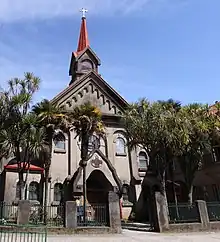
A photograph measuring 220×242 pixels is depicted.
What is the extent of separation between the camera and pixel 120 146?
3064 cm

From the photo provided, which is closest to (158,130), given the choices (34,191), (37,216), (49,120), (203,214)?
(203,214)

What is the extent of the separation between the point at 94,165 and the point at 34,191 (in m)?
5.77

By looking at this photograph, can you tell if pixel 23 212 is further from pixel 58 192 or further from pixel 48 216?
pixel 58 192

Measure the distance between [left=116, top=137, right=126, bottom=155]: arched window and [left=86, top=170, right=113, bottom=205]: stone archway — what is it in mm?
3855

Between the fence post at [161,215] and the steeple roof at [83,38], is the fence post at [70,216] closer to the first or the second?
the fence post at [161,215]

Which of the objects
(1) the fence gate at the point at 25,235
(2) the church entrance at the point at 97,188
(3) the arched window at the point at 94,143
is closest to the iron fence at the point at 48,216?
(1) the fence gate at the point at 25,235

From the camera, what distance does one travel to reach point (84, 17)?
151ft

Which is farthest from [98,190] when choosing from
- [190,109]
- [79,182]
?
[190,109]

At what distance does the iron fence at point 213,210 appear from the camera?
20688 millimetres

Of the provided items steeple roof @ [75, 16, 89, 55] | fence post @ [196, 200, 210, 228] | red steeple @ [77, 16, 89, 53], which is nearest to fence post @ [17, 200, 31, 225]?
fence post @ [196, 200, 210, 228]

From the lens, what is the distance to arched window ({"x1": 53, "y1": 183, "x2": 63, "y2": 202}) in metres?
26.1

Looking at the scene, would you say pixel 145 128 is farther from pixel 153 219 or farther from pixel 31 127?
pixel 31 127

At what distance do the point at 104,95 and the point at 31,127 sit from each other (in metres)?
12.5

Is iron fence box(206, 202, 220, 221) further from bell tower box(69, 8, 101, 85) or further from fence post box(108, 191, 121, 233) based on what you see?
bell tower box(69, 8, 101, 85)
